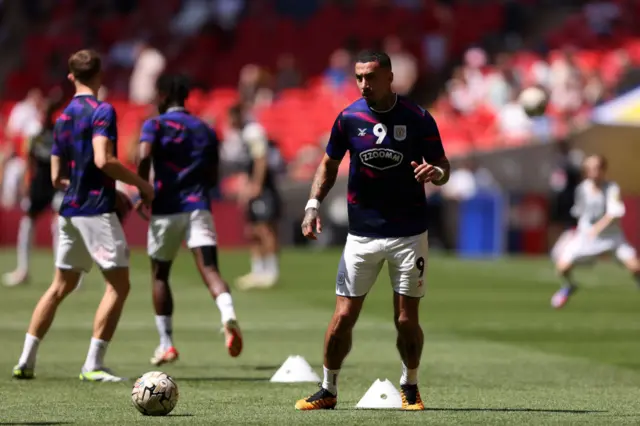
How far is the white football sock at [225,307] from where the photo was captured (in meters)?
11.5

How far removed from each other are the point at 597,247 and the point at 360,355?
7.08 m

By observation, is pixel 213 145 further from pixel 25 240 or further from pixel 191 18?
pixel 191 18

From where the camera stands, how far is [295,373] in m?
11.3

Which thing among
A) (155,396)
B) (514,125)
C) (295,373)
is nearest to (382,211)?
(155,396)

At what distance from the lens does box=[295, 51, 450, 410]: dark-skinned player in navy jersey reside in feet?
30.7

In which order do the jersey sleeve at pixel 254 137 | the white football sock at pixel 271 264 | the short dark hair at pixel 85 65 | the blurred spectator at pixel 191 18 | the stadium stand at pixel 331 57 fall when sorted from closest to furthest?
the short dark hair at pixel 85 65, the jersey sleeve at pixel 254 137, the white football sock at pixel 271 264, the stadium stand at pixel 331 57, the blurred spectator at pixel 191 18

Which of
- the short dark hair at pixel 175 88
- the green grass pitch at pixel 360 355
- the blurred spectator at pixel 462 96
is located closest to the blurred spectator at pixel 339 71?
the blurred spectator at pixel 462 96

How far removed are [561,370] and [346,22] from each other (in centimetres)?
2808

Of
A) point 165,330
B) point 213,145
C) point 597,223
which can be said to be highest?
point 213,145

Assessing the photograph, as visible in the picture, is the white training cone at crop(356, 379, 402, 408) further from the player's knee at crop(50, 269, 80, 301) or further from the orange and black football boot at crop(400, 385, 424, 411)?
the player's knee at crop(50, 269, 80, 301)

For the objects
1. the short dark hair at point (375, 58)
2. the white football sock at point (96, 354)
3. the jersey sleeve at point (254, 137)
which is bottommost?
the white football sock at point (96, 354)

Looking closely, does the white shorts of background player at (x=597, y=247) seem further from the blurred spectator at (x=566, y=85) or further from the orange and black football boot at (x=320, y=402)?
the blurred spectator at (x=566, y=85)

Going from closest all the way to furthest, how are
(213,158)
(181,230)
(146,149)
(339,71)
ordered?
(146,149), (181,230), (213,158), (339,71)

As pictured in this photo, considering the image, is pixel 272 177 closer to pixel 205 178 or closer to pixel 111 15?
pixel 205 178
